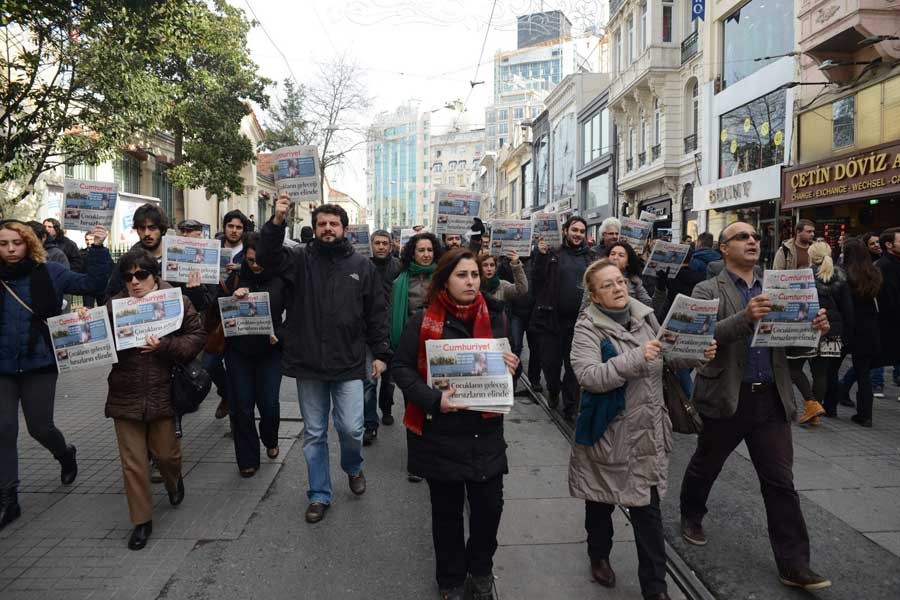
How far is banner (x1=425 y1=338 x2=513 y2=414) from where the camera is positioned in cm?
308

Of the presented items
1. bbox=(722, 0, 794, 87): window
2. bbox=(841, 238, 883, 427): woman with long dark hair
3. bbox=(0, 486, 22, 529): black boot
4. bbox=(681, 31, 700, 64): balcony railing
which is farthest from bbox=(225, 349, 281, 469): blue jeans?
bbox=(681, 31, 700, 64): balcony railing

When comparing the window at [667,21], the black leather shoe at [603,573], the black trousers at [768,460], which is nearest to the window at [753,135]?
the window at [667,21]

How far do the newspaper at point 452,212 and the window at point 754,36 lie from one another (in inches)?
463

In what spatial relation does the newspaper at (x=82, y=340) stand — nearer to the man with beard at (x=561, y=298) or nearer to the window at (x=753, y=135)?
the man with beard at (x=561, y=298)

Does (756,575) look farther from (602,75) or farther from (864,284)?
(602,75)

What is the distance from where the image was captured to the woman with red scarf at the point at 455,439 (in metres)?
3.14

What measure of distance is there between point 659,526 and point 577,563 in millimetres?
727

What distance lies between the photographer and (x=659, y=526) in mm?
3273

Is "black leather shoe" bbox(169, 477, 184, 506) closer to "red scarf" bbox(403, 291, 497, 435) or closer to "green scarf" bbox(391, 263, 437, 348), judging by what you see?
"green scarf" bbox(391, 263, 437, 348)

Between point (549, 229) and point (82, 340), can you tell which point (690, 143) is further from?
point (82, 340)

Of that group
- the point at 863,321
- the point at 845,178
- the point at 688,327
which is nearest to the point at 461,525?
the point at 688,327

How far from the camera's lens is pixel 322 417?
4559 mm

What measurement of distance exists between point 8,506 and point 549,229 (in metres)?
5.41

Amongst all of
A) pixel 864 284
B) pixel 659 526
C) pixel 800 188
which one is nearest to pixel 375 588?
pixel 659 526
